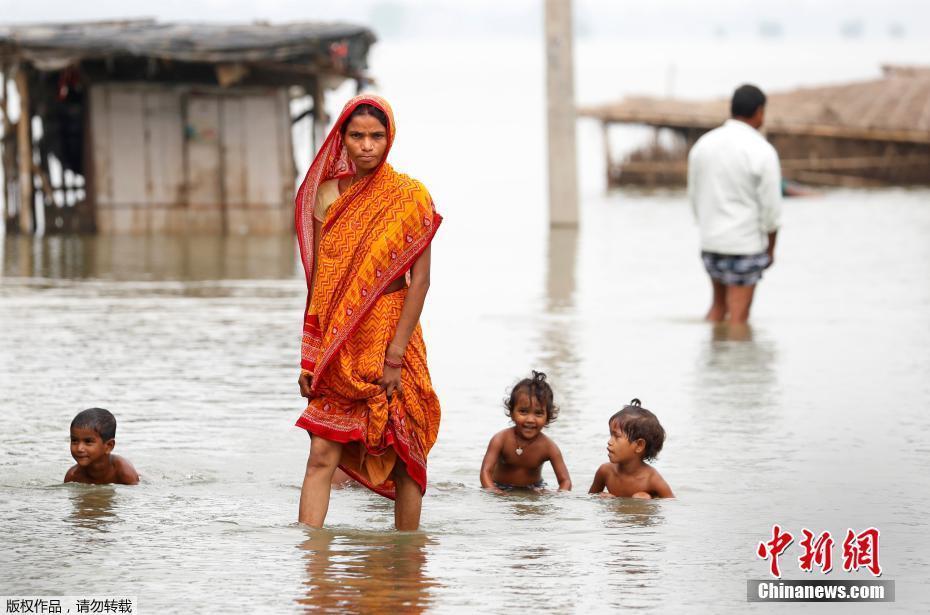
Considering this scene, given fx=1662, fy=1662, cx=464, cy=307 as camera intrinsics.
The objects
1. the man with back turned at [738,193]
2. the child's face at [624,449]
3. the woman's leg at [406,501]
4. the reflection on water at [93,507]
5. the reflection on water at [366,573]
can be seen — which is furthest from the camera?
the man with back turned at [738,193]

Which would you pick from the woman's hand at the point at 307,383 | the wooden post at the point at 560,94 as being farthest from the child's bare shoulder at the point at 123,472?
the wooden post at the point at 560,94

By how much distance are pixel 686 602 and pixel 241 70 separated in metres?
15.6

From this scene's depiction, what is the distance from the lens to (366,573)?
5.28m

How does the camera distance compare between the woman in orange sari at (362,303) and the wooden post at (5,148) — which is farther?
the wooden post at (5,148)

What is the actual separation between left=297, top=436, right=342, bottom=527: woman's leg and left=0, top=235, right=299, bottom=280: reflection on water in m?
9.83

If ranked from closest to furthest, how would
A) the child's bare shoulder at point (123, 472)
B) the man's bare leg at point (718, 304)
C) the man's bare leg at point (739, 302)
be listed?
the child's bare shoulder at point (123, 472)
the man's bare leg at point (739, 302)
the man's bare leg at point (718, 304)

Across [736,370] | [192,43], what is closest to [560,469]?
[736,370]

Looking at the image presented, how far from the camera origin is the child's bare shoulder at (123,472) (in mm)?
6699

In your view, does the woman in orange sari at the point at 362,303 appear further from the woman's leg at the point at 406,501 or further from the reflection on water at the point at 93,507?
the reflection on water at the point at 93,507

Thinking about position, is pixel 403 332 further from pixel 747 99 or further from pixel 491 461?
pixel 747 99

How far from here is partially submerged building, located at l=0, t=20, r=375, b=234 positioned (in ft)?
67.1

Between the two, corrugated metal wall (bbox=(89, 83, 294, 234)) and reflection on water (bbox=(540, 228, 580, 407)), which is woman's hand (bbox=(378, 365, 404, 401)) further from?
corrugated metal wall (bbox=(89, 83, 294, 234))

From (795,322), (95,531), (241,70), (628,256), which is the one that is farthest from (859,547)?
(241,70)

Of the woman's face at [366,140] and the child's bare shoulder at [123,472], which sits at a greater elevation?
the woman's face at [366,140]
